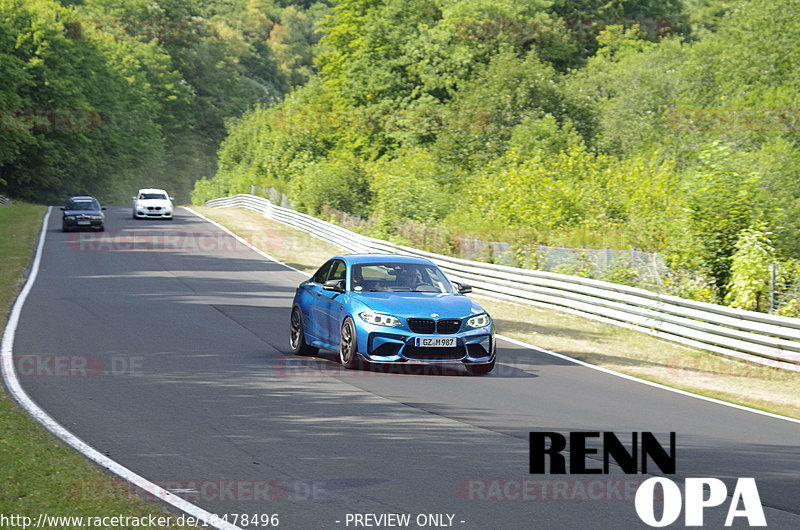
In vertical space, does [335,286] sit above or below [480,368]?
above

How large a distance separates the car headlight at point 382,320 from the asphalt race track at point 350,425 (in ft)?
2.44

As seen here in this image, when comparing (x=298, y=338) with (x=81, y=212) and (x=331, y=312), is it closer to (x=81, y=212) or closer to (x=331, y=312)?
(x=331, y=312)

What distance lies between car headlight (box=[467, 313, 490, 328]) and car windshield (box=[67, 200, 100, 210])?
3201cm

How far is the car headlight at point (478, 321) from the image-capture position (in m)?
13.0

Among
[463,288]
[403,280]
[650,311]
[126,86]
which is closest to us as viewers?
[463,288]

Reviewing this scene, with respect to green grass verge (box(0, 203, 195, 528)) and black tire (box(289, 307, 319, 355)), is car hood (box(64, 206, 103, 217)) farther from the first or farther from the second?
green grass verge (box(0, 203, 195, 528))

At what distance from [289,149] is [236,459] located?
59.8 metres

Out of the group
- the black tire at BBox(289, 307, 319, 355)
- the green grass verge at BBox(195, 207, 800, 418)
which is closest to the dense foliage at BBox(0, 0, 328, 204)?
the green grass verge at BBox(195, 207, 800, 418)

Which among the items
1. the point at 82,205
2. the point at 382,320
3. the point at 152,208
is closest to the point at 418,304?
the point at 382,320

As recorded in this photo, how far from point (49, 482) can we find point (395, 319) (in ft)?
20.0

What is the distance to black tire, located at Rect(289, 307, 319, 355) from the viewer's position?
14.5m

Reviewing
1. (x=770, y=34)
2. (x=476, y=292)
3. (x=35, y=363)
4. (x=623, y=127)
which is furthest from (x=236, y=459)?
(x=623, y=127)

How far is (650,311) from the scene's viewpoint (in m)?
18.7

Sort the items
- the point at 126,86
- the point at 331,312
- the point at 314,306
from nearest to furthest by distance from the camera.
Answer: the point at 331,312
the point at 314,306
the point at 126,86
